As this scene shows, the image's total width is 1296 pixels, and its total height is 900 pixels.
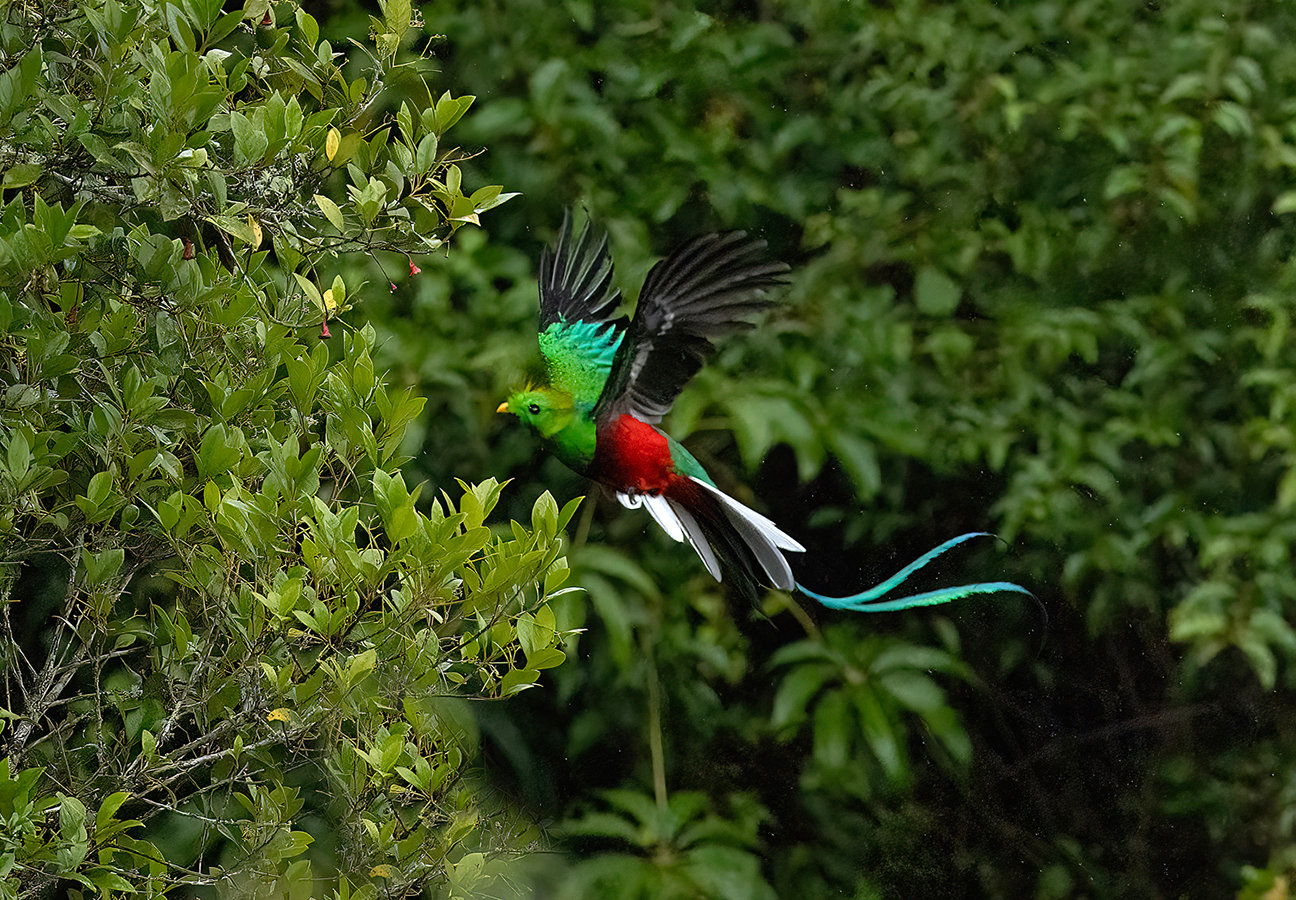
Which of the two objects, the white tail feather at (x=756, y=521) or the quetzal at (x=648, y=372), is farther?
the white tail feather at (x=756, y=521)

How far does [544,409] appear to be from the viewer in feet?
3.08

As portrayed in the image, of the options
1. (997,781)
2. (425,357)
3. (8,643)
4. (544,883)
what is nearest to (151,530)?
(8,643)

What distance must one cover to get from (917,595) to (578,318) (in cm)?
54

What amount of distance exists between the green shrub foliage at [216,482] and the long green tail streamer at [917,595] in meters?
0.66

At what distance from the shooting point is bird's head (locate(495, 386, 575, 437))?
938mm

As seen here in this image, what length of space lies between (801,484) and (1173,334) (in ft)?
1.55

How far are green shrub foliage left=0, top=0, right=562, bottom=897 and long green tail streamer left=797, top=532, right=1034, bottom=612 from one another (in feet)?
2.16

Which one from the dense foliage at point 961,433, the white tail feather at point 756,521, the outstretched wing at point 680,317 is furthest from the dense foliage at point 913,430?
the outstretched wing at point 680,317

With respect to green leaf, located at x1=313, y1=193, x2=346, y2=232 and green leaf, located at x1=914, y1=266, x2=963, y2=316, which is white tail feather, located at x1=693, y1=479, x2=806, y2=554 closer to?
green leaf, located at x1=914, y1=266, x2=963, y2=316

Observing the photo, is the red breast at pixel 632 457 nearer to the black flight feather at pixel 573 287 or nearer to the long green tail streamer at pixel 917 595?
the black flight feather at pixel 573 287

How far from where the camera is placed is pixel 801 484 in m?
1.31

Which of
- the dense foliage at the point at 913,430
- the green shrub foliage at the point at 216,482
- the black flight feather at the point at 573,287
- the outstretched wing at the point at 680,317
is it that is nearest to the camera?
the green shrub foliage at the point at 216,482

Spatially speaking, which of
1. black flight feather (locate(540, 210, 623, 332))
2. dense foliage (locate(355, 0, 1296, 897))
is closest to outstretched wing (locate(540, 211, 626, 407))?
black flight feather (locate(540, 210, 623, 332))

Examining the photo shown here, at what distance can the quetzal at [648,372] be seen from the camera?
2.97 ft
